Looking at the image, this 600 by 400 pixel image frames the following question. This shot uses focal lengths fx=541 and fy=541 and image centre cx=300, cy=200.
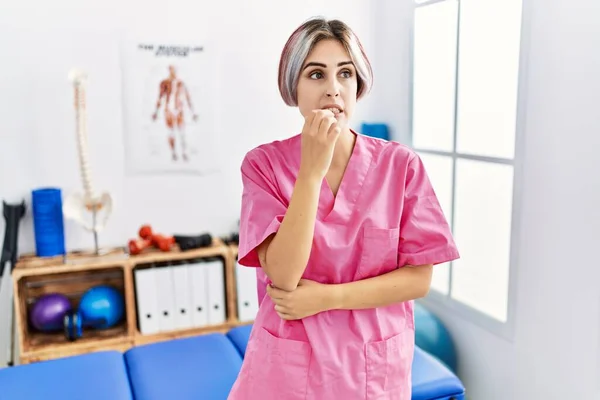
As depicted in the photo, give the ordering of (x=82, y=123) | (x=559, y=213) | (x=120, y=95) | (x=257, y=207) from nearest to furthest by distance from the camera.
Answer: (x=257, y=207) → (x=559, y=213) → (x=82, y=123) → (x=120, y=95)

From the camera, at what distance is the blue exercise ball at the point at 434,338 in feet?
8.19

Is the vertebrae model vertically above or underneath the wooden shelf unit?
above

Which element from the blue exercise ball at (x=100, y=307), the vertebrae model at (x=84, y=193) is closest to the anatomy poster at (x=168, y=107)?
the vertebrae model at (x=84, y=193)

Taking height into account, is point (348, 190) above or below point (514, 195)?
above

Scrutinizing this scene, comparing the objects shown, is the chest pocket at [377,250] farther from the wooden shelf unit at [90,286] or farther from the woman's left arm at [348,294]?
the wooden shelf unit at [90,286]

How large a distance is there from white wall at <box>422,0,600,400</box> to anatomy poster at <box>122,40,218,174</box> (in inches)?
64.9

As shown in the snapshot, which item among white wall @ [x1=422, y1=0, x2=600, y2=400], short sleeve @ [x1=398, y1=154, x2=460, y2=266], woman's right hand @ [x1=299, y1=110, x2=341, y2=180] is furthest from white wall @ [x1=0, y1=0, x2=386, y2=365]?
woman's right hand @ [x1=299, y1=110, x2=341, y2=180]

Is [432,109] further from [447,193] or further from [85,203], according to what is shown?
[85,203]

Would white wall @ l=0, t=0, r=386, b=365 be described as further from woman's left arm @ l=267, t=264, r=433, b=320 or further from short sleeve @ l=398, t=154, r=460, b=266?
woman's left arm @ l=267, t=264, r=433, b=320

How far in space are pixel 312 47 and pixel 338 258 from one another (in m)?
0.41

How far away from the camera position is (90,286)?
2.87m

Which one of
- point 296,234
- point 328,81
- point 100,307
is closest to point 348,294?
point 296,234

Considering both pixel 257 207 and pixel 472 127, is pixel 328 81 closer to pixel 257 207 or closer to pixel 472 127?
pixel 257 207

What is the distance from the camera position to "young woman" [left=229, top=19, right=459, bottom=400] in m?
1.02
